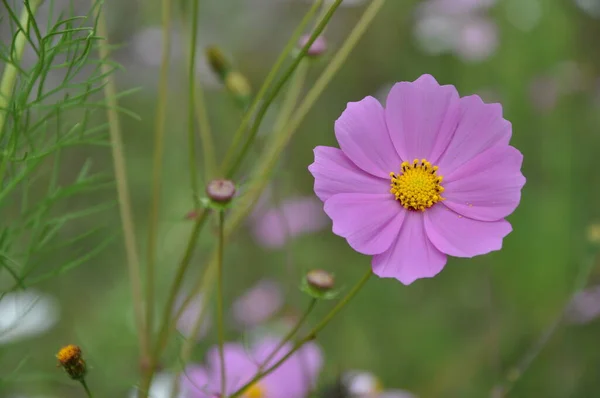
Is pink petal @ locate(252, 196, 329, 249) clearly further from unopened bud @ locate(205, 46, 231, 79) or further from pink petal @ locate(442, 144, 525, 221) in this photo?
pink petal @ locate(442, 144, 525, 221)

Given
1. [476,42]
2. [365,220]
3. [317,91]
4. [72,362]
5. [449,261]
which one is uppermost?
[476,42]

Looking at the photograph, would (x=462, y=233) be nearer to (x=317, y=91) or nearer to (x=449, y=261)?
(x=317, y=91)

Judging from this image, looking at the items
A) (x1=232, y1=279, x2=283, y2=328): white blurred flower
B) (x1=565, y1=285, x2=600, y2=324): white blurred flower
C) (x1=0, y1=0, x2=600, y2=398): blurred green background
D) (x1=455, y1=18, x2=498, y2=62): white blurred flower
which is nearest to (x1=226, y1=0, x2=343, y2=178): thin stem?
(x1=0, y1=0, x2=600, y2=398): blurred green background

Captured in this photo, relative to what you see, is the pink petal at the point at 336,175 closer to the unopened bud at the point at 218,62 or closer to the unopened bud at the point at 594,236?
the unopened bud at the point at 218,62

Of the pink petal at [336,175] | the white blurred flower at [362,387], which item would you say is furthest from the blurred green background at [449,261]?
the pink petal at [336,175]

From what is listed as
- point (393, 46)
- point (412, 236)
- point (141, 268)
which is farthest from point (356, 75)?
point (412, 236)

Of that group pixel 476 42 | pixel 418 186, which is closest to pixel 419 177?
pixel 418 186
